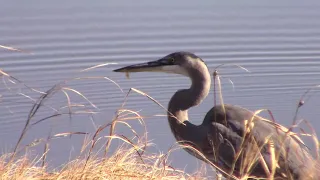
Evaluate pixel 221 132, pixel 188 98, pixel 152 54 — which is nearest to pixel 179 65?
pixel 188 98

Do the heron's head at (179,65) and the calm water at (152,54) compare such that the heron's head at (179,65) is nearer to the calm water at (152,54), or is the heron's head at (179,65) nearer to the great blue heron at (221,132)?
the great blue heron at (221,132)

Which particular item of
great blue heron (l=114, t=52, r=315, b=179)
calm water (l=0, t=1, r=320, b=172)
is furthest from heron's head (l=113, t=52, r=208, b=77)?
calm water (l=0, t=1, r=320, b=172)

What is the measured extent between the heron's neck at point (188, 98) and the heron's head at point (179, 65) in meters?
0.03

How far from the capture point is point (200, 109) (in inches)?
308

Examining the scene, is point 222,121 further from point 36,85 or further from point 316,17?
point 316,17

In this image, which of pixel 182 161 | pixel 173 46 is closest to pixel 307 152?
pixel 182 161

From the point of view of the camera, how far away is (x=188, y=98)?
19.6 ft

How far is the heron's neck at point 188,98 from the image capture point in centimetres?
591

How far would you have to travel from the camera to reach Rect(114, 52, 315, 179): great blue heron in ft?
15.5

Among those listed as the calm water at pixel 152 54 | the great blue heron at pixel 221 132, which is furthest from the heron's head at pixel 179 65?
the calm water at pixel 152 54

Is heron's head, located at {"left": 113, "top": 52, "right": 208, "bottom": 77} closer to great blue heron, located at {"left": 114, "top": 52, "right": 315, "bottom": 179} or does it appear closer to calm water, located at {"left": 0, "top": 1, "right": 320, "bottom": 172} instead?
great blue heron, located at {"left": 114, "top": 52, "right": 315, "bottom": 179}

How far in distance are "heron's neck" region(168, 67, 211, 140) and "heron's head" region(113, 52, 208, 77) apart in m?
0.03

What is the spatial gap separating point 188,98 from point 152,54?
11.1ft

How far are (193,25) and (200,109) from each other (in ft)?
8.30
